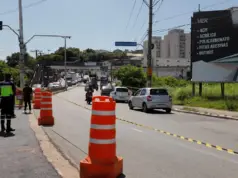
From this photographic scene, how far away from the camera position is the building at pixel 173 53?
12331 centimetres

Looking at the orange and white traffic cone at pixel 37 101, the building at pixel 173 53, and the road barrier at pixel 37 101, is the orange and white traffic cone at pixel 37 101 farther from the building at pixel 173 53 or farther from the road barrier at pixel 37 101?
the building at pixel 173 53

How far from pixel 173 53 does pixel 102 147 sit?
14543 centimetres

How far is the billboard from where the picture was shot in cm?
3053

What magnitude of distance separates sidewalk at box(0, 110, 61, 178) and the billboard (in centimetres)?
2193

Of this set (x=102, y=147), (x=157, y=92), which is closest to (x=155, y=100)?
(x=157, y=92)

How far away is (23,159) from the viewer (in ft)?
28.0

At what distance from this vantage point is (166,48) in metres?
149

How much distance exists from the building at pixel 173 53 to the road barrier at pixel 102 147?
110091 millimetres

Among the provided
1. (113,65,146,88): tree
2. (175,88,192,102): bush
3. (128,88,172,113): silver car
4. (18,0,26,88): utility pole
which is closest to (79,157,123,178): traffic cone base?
(128,88,172,113): silver car

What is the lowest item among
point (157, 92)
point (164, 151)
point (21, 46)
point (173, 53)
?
point (164, 151)

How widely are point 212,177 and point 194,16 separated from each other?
89.5 ft

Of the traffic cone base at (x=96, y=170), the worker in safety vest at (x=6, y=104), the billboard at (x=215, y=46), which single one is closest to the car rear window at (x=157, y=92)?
the billboard at (x=215, y=46)

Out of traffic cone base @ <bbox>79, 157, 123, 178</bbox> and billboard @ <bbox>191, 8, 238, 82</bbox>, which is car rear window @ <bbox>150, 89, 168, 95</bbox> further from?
traffic cone base @ <bbox>79, 157, 123, 178</bbox>

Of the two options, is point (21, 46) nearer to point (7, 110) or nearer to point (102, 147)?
point (7, 110)
